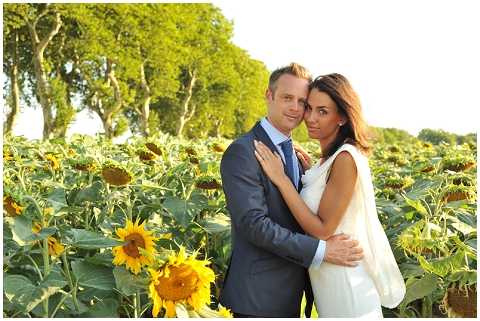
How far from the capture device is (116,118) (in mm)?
29750

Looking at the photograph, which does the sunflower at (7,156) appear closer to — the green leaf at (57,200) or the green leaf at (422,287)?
the green leaf at (57,200)

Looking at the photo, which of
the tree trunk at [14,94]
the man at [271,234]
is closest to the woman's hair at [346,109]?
the man at [271,234]

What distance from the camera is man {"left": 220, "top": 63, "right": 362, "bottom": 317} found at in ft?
8.38

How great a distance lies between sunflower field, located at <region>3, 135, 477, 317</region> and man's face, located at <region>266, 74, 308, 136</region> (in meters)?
0.54

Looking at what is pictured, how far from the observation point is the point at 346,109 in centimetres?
271

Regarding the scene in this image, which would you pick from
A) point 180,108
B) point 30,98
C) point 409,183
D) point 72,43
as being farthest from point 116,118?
point 409,183

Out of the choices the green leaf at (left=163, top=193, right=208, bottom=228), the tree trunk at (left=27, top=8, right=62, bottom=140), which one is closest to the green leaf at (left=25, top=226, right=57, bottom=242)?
the green leaf at (left=163, top=193, right=208, bottom=228)

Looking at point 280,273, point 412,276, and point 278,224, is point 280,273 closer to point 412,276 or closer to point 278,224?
point 278,224

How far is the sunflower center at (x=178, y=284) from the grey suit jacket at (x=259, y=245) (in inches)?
23.5

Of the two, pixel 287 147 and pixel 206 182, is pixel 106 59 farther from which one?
pixel 287 147

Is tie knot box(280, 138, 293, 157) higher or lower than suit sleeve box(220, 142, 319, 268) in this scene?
higher

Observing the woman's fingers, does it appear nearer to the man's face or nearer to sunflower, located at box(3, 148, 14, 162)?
the man's face

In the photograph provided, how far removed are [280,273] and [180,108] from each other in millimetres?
36505

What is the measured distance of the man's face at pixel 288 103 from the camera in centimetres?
277
